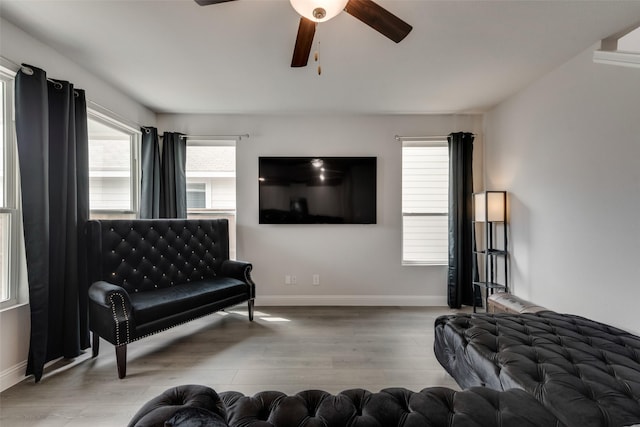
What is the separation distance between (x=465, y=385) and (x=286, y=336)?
1616 millimetres

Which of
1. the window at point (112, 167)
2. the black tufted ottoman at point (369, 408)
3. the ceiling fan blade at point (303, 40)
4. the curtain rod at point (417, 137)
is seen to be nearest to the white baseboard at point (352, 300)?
the window at point (112, 167)

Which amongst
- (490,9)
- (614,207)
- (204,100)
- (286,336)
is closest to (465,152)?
(614,207)

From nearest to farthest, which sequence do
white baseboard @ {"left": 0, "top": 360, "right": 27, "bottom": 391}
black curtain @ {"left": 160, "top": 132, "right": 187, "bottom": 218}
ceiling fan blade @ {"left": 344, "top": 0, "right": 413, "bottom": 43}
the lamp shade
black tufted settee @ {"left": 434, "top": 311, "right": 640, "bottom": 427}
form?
black tufted settee @ {"left": 434, "top": 311, "right": 640, "bottom": 427}
ceiling fan blade @ {"left": 344, "top": 0, "right": 413, "bottom": 43}
white baseboard @ {"left": 0, "top": 360, "right": 27, "bottom": 391}
the lamp shade
black curtain @ {"left": 160, "top": 132, "right": 187, "bottom": 218}

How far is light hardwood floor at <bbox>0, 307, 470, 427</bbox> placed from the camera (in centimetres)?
171

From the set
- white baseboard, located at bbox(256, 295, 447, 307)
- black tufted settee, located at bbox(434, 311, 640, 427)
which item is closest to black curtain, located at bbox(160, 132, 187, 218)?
white baseboard, located at bbox(256, 295, 447, 307)

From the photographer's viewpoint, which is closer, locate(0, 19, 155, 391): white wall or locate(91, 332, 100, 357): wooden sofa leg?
locate(0, 19, 155, 391): white wall

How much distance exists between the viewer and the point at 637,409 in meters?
1.08

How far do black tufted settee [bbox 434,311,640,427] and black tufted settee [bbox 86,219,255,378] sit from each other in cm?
216

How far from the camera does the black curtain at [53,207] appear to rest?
1.92m

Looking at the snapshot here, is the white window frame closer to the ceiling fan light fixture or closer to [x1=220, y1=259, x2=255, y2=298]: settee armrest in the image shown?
[x1=220, y1=259, x2=255, y2=298]: settee armrest

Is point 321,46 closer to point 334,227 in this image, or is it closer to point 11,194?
point 334,227

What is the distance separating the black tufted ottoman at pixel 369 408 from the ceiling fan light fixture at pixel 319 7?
1747 millimetres

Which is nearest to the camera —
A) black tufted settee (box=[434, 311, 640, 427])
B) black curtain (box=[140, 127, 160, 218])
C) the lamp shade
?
black tufted settee (box=[434, 311, 640, 427])

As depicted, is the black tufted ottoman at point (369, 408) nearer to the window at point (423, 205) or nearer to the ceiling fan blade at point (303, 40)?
the ceiling fan blade at point (303, 40)
